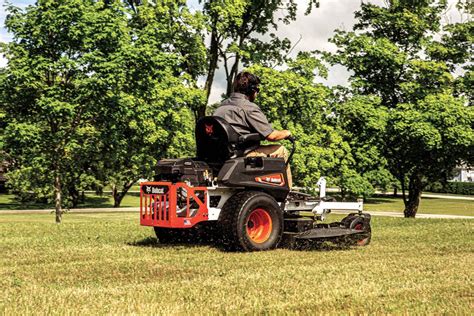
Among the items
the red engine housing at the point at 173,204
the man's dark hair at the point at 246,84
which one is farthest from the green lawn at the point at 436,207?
the red engine housing at the point at 173,204

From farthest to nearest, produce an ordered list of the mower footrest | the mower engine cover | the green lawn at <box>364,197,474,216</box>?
the green lawn at <box>364,197,474,216</box>
the mower footrest
the mower engine cover

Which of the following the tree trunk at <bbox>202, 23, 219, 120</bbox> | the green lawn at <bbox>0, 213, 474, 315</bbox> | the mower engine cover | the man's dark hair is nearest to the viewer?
the green lawn at <bbox>0, 213, 474, 315</bbox>

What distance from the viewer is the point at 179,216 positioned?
336 inches

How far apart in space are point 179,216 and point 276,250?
142 centimetres

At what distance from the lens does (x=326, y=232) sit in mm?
9250

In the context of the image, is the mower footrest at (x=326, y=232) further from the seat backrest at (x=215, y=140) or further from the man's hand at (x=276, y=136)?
the seat backrest at (x=215, y=140)

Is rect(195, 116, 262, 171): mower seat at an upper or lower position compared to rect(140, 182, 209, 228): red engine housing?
upper

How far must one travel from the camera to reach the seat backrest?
8.65 metres

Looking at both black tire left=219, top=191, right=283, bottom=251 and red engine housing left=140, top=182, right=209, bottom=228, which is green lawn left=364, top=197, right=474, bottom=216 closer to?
black tire left=219, top=191, right=283, bottom=251

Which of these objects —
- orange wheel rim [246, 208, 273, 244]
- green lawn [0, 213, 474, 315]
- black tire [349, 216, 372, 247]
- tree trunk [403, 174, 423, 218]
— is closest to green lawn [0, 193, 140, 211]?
tree trunk [403, 174, 423, 218]

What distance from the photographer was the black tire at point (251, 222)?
27.3 ft

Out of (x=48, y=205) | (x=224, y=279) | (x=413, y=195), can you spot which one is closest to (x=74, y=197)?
(x=48, y=205)

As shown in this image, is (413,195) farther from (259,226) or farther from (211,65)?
(259,226)

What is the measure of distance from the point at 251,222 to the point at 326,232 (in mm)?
1168
